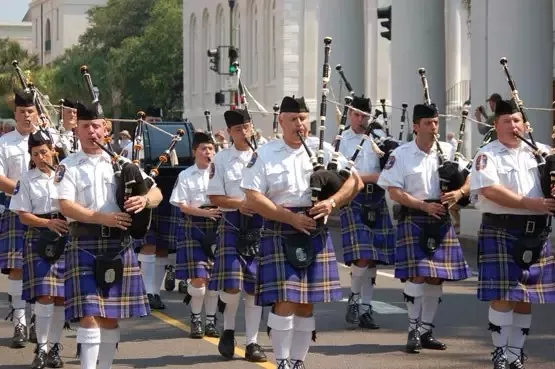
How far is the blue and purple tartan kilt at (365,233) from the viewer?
12.0 metres

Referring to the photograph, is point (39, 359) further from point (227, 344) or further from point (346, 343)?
point (346, 343)

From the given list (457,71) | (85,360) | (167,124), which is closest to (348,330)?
(85,360)

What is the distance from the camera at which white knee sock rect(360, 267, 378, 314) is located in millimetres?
12062

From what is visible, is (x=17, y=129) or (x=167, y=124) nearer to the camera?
(x=17, y=129)

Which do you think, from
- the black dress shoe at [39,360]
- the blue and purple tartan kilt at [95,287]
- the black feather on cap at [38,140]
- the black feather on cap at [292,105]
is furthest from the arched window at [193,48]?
the blue and purple tartan kilt at [95,287]

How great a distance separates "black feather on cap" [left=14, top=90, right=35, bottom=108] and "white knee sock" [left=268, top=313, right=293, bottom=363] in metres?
3.32

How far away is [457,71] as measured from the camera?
40406 mm

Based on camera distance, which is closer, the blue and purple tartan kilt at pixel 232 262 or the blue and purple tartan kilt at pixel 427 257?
the blue and purple tartan kilt at pixel 427 257

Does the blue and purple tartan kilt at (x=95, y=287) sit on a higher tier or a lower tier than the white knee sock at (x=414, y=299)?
higher

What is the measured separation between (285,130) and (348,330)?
3.44m

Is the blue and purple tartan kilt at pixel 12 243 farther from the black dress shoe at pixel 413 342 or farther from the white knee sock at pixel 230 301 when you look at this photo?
the black dress shoe at pixel 413 342

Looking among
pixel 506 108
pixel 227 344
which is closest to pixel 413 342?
pixel 227 344

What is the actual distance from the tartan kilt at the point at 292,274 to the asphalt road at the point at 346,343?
4.46ft

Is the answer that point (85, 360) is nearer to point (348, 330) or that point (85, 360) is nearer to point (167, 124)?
point (348, 330)
